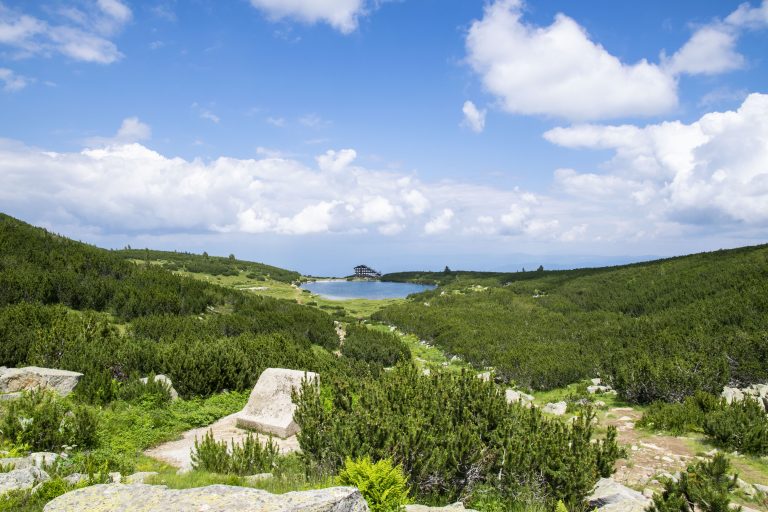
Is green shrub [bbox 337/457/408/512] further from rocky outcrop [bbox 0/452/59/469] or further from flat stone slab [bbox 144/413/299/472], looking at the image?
rocky outcrop [bbox 0/452/59/469]

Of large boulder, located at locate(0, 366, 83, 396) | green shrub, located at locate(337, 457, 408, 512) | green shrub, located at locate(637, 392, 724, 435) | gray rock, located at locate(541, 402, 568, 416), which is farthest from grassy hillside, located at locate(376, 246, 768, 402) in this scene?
large boulder, located at locate(0, 366, 83, 396)

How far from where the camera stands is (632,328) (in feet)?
68.0

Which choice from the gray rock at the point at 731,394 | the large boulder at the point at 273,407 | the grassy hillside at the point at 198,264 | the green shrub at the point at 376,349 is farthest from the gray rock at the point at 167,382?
the grassy hillside at the point at 198,264

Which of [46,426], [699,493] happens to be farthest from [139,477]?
[699,493]

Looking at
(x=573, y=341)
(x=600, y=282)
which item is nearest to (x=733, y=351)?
(x=573, y=341)

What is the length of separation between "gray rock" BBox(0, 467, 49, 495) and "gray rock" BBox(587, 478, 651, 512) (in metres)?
7.25

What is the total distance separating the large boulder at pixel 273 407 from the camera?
9.28 m

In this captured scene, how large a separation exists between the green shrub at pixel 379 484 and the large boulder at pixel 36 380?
321 inches

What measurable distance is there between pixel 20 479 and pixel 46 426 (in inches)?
92.4

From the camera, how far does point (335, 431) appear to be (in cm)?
679

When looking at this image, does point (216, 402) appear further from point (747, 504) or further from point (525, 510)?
point (747, 504)

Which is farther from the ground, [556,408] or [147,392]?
[147,392]

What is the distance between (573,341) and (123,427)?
20.6 m

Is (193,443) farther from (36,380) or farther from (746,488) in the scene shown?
(746,488)
